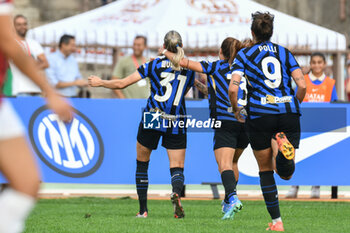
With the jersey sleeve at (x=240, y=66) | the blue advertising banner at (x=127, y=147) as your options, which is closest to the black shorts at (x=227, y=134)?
the jersey sleeve at (x=240, y=66)

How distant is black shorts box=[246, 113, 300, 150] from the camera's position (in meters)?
6.89

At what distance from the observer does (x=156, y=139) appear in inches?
334

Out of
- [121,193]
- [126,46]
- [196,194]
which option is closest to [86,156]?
[121,193]

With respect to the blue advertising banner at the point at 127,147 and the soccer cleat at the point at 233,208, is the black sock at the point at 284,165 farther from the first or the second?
the blue advertising banner at the point at 127,147

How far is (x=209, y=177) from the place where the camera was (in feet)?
34.8

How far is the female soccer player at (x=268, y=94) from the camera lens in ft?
22.6

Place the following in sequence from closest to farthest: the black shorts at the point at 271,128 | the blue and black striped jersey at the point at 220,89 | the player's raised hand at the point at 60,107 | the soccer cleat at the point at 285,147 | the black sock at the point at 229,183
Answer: the player's raised hand at the point at 60,107 < the soccer cleat at the point at 285,147 < the black shorts at the point at 271,128 < the black sock at the point at 229,183 < the blue and black striped jersey at the point at 220,89

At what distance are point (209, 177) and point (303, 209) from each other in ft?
5.28

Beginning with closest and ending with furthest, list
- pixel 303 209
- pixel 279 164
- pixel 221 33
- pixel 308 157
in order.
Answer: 1. pixel 279 164
2. pixel 303 209
3. pixel 308 157
4. pixel 221 33

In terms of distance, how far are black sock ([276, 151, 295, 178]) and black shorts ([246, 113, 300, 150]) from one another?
20 cm

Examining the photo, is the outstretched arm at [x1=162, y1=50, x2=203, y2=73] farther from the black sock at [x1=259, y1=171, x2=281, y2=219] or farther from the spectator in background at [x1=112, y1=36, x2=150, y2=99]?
the spectator in background at [x1=112, y1=36, x2=150, y2=99]

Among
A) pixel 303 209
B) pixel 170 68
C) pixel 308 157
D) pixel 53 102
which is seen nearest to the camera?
pixel 53 102

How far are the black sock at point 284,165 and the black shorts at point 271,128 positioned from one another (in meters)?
0.20

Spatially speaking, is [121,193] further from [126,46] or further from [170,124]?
[126,46]
